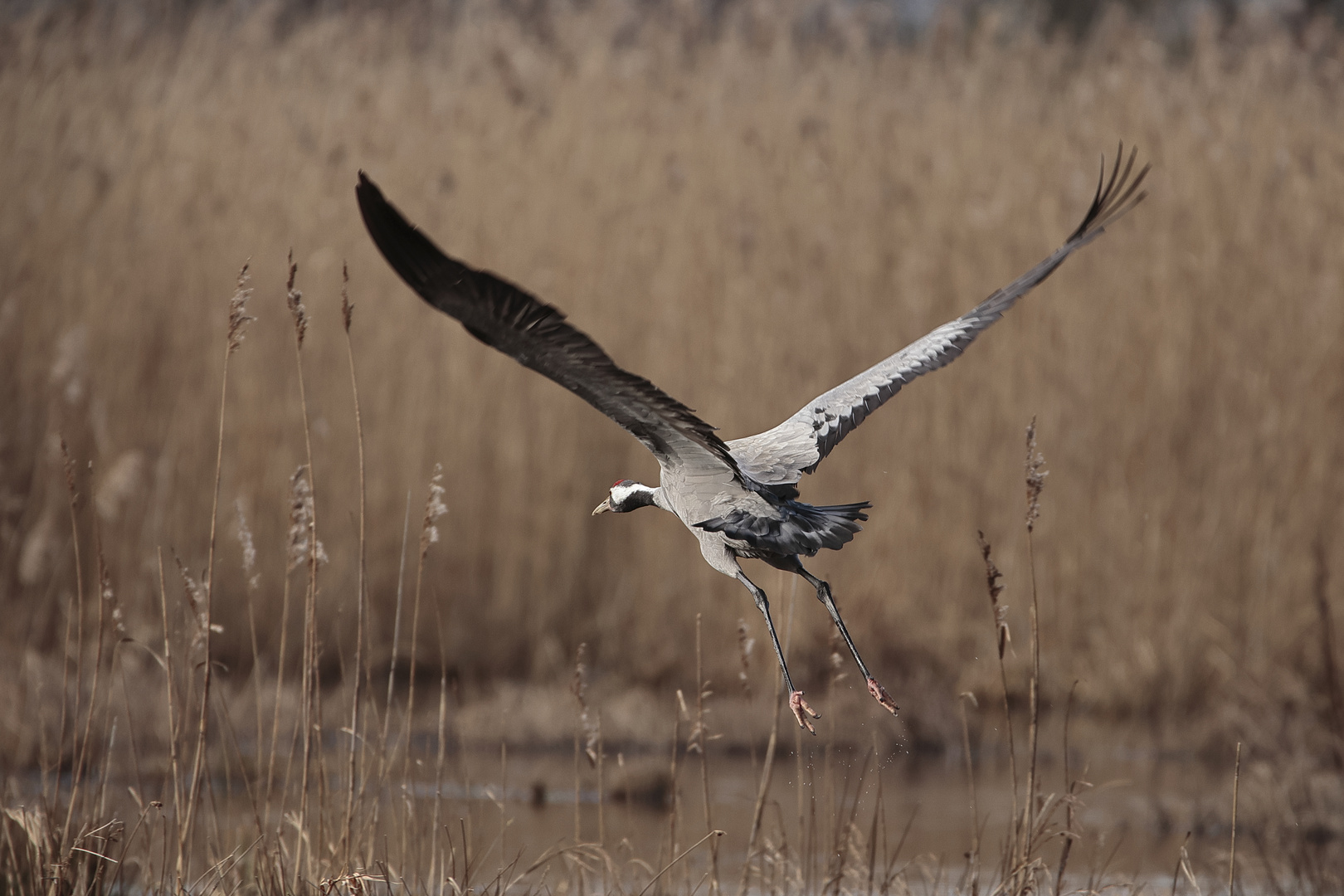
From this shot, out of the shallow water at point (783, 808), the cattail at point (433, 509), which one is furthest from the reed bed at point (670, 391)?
the cattail at point (433, 509)

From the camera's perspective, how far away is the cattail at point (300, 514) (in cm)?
281

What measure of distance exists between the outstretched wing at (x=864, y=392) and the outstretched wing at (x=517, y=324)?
1.31 ft

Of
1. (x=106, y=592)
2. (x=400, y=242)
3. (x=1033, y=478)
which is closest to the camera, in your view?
(x=400, y=242)

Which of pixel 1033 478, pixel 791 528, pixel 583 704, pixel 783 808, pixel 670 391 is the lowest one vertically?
pixel 783 808

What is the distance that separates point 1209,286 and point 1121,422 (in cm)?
80

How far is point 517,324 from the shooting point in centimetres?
221

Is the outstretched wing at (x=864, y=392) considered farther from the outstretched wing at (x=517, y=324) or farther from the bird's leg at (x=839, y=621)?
the outstretched wing at (x=517, y=324)

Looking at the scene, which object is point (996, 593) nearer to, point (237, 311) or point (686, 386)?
point (237, 311)

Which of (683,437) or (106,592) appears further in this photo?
(106,592)

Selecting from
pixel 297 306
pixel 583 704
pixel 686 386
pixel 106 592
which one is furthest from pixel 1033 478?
pixel 686 386

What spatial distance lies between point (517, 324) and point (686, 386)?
4.26 metres

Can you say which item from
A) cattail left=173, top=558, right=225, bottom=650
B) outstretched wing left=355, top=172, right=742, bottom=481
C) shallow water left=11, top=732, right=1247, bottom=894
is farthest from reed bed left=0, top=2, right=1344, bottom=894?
outstretched wing left=355, top=172, right=742, bottom=481

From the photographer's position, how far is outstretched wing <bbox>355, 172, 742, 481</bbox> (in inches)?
83.2

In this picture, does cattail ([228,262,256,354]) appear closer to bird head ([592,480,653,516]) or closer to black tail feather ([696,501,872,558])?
bird head ([592,480,653,516])
